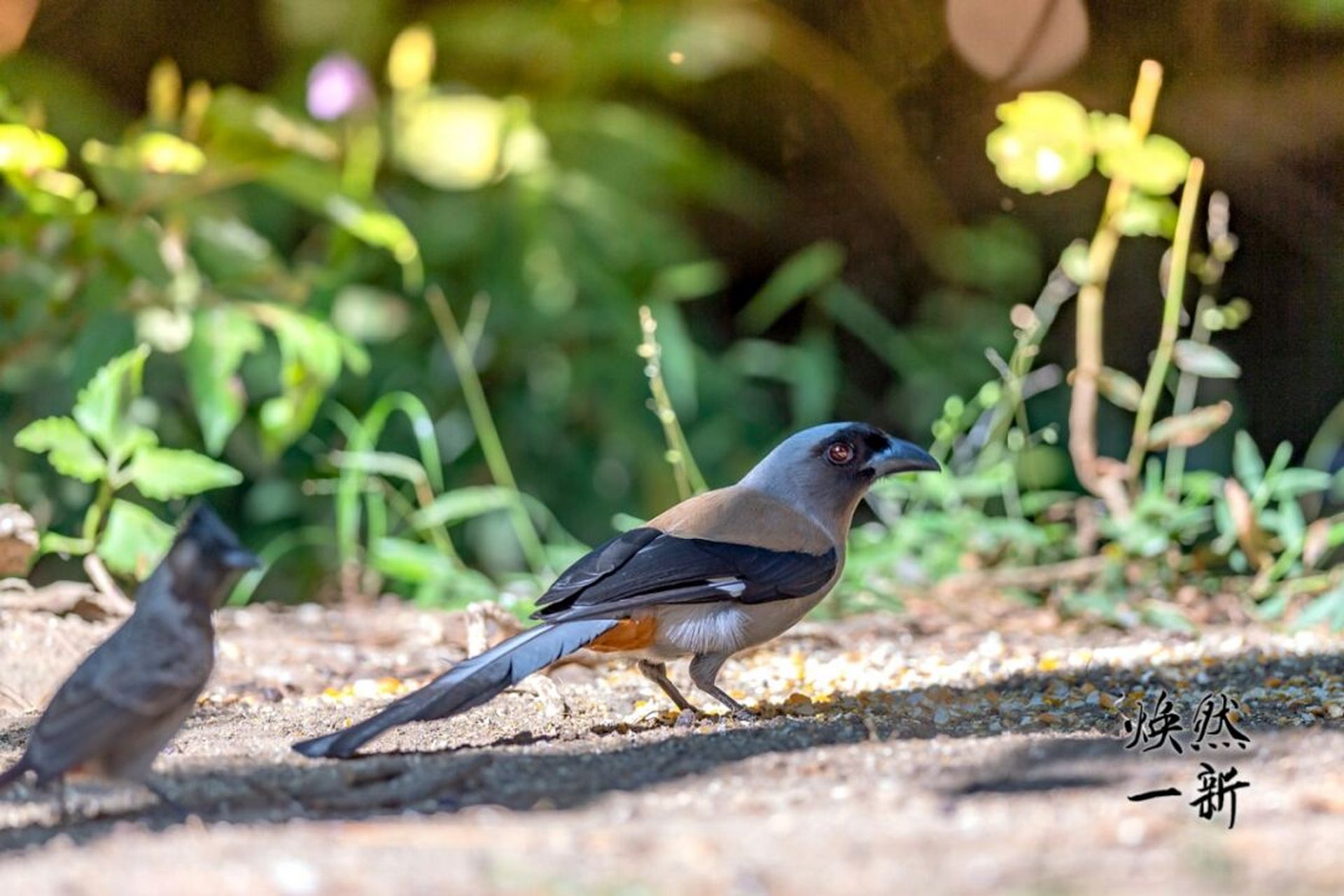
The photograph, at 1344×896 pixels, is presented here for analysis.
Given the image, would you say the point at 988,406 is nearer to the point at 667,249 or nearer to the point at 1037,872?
the point at 667,249

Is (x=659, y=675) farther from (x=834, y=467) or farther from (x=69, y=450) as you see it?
(x=69, y=450)

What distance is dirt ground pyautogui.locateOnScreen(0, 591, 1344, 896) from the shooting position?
87.7 inches

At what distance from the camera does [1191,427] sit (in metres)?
5.72

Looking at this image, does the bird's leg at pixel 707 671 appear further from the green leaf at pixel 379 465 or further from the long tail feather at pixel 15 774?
the green leaf at pixel 379 465

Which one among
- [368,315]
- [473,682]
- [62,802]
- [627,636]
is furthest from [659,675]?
[368,315]

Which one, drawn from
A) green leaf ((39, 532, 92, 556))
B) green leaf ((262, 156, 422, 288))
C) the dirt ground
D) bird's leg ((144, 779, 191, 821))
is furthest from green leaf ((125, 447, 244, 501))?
bird's leg ((144, 779, 191, 821))

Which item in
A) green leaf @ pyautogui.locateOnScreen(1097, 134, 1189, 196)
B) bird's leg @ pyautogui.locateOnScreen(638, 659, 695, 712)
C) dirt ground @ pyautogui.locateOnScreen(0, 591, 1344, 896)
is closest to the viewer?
dirt ground @ pyautogui.locateOnScreen(0, 591, 1344, 896)

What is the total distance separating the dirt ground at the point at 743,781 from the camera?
2.23m

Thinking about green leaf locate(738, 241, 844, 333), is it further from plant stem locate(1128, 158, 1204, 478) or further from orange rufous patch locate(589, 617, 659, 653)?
orange rufous patch locate(589, 617, 659, 653)

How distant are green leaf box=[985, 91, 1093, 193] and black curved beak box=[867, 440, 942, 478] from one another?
1622 millimetres

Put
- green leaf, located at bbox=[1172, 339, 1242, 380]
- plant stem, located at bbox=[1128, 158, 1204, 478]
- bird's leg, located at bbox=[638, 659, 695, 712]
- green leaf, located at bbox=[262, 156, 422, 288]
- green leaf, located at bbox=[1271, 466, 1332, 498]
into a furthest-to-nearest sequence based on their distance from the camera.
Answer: green leaf, located at bbox=[262, 156, 422, 288] < plant stem, located at bbox=[1128, 158, 1204, 478] < green leaf, located at bbox=[1271, 466, 1332, 498] < green leaf, located at bbox=[1172, 339, 1242, 380] < bird's leg, located at bbox=[638, 659, 695, 712]

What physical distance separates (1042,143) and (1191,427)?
1121mm

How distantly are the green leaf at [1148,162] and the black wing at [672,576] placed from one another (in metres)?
2.43

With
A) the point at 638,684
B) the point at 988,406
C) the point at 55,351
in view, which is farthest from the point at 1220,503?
the point at 55,351
